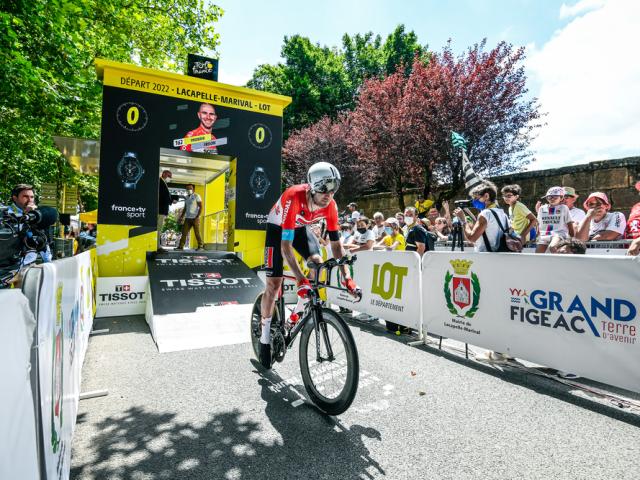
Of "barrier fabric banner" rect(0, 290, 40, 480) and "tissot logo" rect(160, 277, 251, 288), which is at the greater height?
"barrier fabric banner" rect(0, 290, 40, 480)

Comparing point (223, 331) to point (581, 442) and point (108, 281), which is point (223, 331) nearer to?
point (108, 281)

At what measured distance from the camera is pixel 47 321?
173 cm

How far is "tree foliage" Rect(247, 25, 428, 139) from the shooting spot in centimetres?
2917

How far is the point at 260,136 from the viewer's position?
9.56 metres

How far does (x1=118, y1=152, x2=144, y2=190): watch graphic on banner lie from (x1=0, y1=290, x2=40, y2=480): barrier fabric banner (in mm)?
7516

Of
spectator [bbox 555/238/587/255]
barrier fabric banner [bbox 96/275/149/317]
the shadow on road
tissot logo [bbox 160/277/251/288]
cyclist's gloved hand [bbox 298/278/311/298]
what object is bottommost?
the shadow on road

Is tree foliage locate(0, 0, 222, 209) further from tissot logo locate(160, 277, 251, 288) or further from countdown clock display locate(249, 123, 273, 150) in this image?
tissot logo locate(160, 277, 251, 288)

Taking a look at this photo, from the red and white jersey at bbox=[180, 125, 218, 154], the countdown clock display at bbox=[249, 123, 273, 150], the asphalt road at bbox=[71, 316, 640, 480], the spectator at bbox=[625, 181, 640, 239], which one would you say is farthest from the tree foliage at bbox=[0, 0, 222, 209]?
the spectator at bbox=[625, 181, 640, 239]

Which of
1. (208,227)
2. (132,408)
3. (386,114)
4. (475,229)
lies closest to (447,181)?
(386,114)

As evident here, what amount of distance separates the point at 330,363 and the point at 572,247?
137 inches

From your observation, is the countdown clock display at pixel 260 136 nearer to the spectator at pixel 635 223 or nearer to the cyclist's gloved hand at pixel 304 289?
the cyclist's gloved hand at pixel 304 289

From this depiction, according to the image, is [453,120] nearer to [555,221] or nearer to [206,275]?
[555,221]

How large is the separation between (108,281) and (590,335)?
799 centimetres

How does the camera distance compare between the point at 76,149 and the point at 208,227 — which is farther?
the point at 208,227
